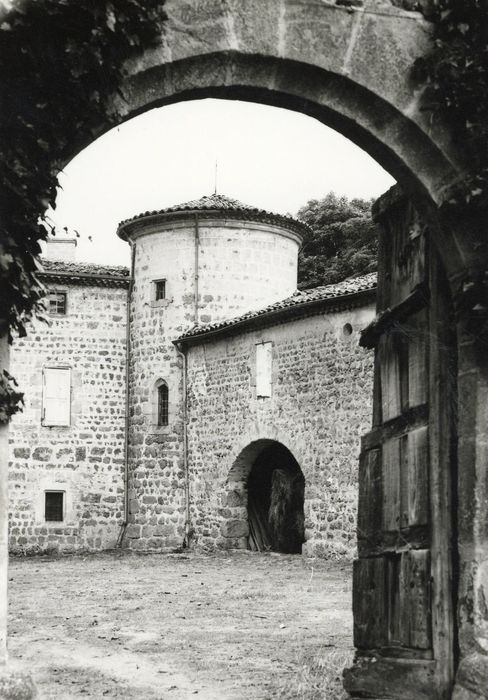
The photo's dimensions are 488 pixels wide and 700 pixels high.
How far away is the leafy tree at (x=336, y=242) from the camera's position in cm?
3484

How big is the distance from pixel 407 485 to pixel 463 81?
2.39 metres

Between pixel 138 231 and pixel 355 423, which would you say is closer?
pixel 355 423

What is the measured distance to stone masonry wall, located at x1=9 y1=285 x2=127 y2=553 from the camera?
2369 cm

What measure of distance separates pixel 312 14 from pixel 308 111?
51cm

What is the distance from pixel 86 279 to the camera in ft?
81.1

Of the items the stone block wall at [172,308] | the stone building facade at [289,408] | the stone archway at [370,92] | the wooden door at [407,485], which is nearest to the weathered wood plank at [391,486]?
the wooden door at [407,485]

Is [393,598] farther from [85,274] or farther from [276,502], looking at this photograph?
[85,274]

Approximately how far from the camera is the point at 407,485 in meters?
5.97

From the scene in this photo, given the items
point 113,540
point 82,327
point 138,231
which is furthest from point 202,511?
point 138,231

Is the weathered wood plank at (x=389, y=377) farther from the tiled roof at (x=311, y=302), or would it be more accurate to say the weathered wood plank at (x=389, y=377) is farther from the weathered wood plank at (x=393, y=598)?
the tiled roof at (x=311, y=302)

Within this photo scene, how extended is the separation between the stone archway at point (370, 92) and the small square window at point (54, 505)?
773 inches

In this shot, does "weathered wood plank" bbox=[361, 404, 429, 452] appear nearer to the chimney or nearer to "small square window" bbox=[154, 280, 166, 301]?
"small square window" bbox=[154, 280, 166, 301]

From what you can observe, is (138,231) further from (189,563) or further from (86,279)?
(189,563)

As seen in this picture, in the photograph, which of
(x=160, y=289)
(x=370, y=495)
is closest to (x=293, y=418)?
(x=160, y=289)
